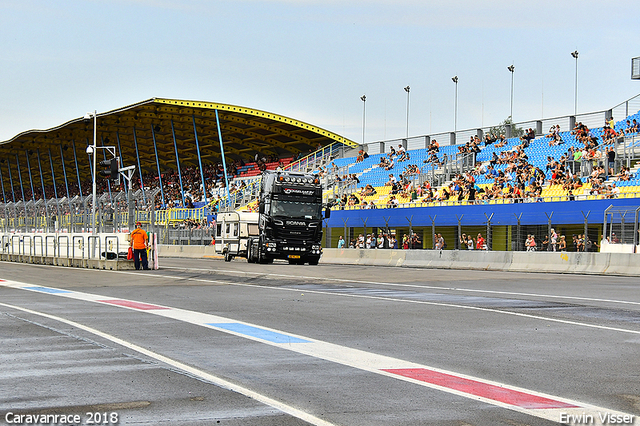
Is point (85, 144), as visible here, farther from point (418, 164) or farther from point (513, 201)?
point (513, 201)

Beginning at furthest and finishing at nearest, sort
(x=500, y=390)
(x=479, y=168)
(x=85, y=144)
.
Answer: (x=85, y=144)
(x=479, y=168)
(x=500, y=390)

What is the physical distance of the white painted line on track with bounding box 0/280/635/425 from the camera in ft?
19.9

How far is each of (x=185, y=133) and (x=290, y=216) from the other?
1495 inches

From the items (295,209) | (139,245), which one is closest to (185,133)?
(295,209)

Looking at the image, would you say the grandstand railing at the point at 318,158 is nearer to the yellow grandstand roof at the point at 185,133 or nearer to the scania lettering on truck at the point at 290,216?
the yellow grandstand roof at the point at 185,133

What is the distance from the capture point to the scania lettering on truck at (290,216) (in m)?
35.8

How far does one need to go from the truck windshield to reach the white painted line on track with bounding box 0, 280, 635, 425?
23199mm

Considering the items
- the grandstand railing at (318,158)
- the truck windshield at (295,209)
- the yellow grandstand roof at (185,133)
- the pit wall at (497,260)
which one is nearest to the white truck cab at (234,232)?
the truck windshield at (295,209)

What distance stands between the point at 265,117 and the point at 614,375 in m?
55.0

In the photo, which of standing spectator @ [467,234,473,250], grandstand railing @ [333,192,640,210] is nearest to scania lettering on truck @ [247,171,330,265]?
grandstand railing @ [333,192,640,210]

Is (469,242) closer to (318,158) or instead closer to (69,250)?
(69,250)

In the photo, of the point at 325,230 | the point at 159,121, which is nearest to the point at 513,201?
the point at 325,230

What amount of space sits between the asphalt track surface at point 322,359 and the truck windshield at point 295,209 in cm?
1937

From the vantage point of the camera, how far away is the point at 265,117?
61.5 metres
